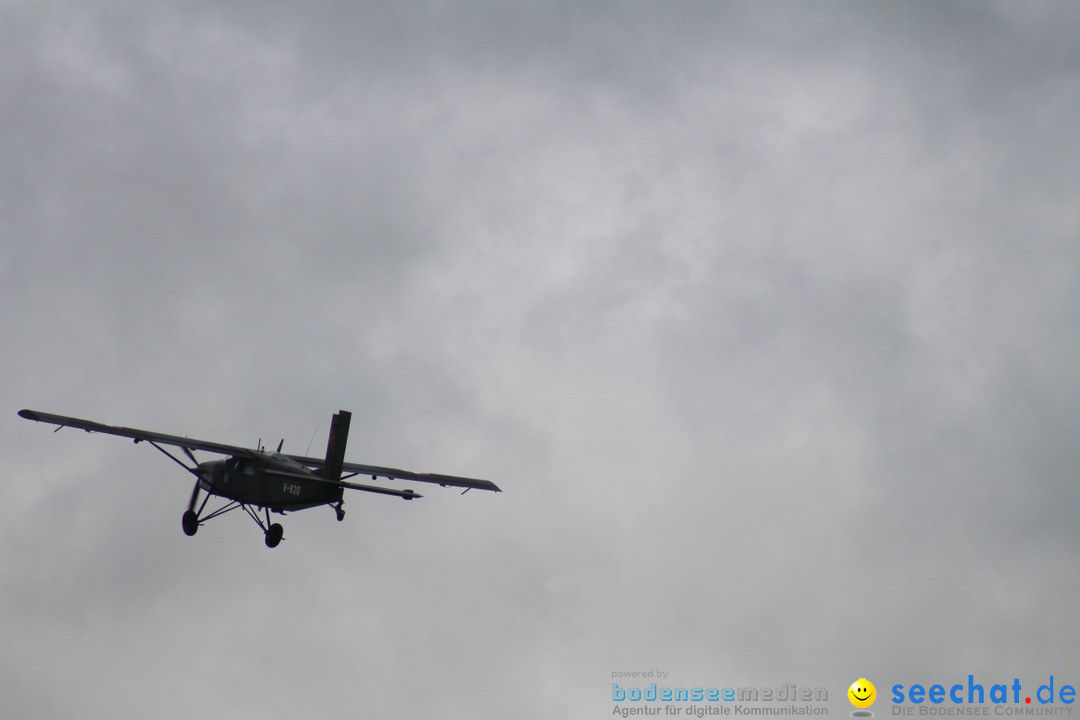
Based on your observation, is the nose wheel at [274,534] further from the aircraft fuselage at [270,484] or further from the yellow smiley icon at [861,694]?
the yellow smiley icon at [861,694]

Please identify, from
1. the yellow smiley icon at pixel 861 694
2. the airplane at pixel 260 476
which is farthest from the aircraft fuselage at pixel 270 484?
the yellow smiley icon at pixel 861 694

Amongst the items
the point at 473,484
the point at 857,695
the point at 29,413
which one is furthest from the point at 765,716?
the point at 29,413

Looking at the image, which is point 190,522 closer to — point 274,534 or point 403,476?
point 274,534

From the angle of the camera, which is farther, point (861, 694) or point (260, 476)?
point (861, 694)

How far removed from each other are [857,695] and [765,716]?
11043cm

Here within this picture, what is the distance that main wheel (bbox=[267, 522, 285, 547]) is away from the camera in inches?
2388

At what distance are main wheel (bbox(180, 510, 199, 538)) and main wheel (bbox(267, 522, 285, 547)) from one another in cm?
382

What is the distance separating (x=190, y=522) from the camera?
6166 cm

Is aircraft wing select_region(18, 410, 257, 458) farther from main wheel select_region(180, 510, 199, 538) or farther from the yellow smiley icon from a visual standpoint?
the yellow smiley icon

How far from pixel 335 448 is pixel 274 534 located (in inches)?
217

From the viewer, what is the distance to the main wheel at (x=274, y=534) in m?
60.7

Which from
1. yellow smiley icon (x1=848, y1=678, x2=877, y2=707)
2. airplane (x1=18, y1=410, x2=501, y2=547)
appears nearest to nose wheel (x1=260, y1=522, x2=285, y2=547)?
airplane (x1=18, y1=410, x2=501, y2=547)

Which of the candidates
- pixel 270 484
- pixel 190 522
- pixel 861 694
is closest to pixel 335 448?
pixel 270 484

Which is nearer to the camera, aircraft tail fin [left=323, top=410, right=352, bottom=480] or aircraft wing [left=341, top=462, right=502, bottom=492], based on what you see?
aircraft tail fin [left=323, top=410, right=352, bottom=480]
